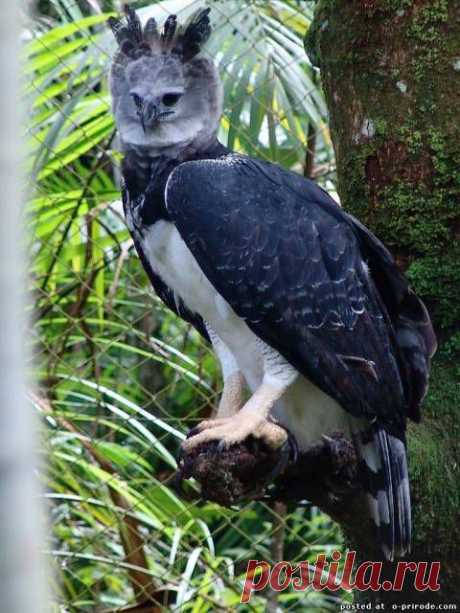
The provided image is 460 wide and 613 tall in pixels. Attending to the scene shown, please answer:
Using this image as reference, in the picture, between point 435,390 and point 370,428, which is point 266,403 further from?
point 435,390

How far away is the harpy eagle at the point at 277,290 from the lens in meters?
1.52

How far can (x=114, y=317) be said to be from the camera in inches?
111

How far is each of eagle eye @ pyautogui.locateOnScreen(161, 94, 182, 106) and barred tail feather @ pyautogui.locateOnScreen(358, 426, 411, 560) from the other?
31.1 inches

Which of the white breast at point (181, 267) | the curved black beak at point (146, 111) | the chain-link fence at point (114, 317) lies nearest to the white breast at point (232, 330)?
the white breast at point (181, 267)

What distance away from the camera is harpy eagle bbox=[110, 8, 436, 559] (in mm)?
1518

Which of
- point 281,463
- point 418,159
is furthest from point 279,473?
point 418,159

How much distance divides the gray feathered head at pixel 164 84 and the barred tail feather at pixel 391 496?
72 centimetres

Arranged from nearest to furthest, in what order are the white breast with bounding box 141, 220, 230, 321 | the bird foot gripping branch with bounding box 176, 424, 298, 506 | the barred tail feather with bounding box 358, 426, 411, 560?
1. the bird foot gripping branch with bounding box 176, 424, 298, 506
2. the barred tail feather with bounding box 358, 426, 411, 560
3. the white breast with bounding box 141, 220, 230, 321

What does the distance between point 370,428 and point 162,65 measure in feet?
2.78

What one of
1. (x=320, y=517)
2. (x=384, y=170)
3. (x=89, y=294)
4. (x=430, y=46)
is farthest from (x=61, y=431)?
(x=430, y=46)

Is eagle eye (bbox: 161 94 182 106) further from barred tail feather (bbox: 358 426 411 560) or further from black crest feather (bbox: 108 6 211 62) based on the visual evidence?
barred tail feather (bbox: 358 426 411 560)

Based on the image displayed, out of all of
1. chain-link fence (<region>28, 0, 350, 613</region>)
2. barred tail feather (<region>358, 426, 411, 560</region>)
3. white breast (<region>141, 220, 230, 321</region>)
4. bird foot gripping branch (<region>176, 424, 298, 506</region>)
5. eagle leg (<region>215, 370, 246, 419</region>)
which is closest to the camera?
bird foot gripping branch (<region>176, 424, 298, 506</region>)

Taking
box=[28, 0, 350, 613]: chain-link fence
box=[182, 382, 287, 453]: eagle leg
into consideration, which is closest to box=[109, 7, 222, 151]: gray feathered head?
box=[28, 0, 350, 613]: chain-link fence

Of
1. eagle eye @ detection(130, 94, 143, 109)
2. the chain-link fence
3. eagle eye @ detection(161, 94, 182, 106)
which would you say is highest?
eagle eye @ detection(130, 94, 143, 109)
